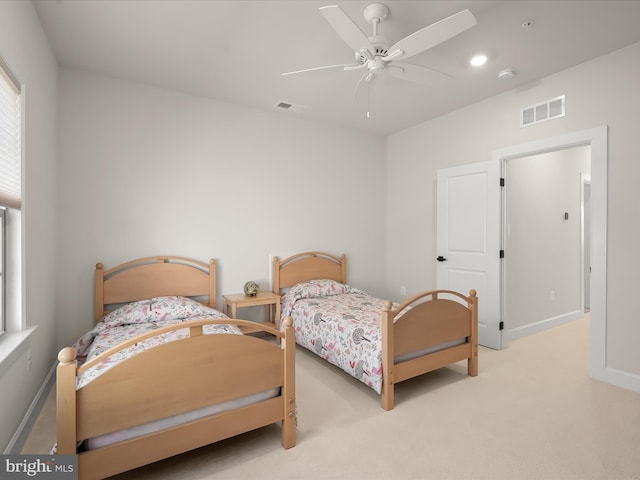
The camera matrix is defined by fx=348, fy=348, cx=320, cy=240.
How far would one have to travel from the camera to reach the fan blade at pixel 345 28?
1.84 m

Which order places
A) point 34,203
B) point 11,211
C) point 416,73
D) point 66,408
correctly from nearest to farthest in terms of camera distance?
point 66,408 → point 11,211 → point 34,203 → point 416,73

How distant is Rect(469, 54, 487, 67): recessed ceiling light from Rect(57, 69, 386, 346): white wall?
2104 mm

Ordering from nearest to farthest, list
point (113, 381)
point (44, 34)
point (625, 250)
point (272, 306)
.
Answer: point (113, 381) < point (44, 34) < point (625, 250) < point (272, 306)

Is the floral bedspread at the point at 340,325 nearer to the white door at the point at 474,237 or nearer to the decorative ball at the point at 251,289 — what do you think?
the decorative ball at the point at 251,289

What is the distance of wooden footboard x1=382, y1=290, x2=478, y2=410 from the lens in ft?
8.21

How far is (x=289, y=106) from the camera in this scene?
410 centimetres

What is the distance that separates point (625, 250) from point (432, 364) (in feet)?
6.11

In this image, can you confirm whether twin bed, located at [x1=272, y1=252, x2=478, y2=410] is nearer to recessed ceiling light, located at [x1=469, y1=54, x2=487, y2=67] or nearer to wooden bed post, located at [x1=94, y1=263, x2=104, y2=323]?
wooden bed post, located at [x1=94, y1=263, x2=104, y2=323]

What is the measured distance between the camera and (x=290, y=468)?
1.89m

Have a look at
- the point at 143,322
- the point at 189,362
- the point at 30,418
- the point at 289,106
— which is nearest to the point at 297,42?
the point at 289,106

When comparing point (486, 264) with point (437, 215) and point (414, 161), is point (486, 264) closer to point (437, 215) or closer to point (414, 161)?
point (437, 215)

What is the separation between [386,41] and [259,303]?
2730 millimetres

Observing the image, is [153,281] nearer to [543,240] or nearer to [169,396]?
[169,396]

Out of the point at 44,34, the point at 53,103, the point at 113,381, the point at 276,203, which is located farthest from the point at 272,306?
the point at 44,34
